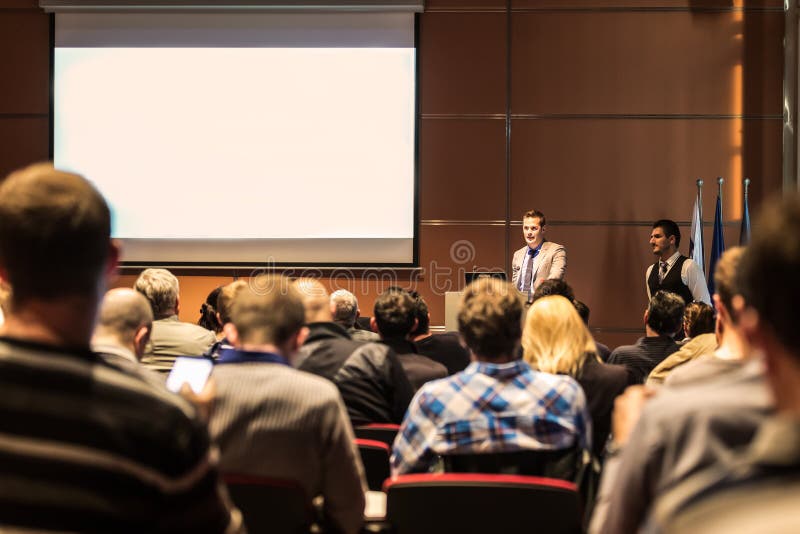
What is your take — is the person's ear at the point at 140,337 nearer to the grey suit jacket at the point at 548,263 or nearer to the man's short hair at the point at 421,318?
the man's short hair at the point at 421,318

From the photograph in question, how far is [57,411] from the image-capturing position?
0.94 m

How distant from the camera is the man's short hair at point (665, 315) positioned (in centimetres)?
400

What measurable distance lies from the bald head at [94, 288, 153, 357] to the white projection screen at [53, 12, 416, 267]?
531cm

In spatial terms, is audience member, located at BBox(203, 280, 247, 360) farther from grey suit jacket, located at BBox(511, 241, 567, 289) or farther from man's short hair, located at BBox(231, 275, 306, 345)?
grey suit jacket, located at BBox(511, 241, 567, 289)

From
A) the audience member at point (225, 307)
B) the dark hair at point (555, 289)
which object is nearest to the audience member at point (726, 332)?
the audience member at point (225, 307)

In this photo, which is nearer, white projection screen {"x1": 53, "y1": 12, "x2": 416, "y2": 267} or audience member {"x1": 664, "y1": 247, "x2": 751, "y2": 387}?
audience member {"x1": 664, "y1": 247, "x2": 751, "y2": 387}

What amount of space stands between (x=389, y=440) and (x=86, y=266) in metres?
1.93

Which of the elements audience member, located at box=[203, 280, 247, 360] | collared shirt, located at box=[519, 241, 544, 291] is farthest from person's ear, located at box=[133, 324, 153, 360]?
collared shirt, located at box=[519, 241, 544, 291]

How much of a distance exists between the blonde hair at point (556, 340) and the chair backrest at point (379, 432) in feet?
1.93

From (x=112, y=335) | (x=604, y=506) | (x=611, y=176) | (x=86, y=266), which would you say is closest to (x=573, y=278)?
(x=611, y=176)

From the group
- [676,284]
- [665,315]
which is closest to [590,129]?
[676,284]

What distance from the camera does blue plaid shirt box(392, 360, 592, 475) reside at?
2.23 meters

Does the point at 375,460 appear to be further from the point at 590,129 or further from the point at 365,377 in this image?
the point at 590,129

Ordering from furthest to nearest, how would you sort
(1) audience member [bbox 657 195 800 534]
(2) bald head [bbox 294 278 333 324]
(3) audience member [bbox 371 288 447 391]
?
(3) audience member [bbox 371 288 447 391]
(2) bald head [bbox 294 278 333 324]
(1) audience member [bbox 657 195 800 534]
